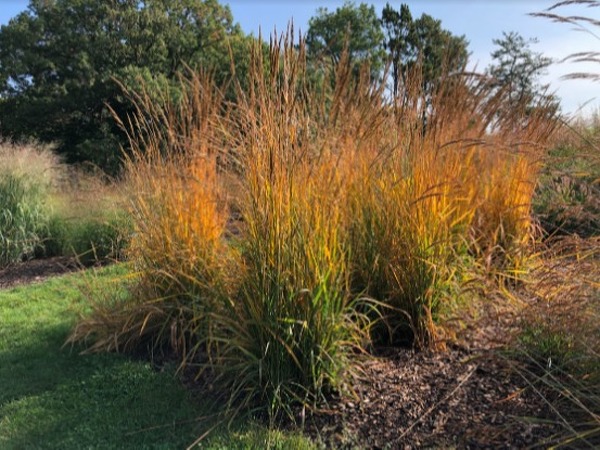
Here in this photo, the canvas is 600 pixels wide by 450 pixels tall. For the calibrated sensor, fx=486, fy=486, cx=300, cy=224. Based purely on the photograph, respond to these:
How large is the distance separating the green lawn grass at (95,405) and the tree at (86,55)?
2065 cm

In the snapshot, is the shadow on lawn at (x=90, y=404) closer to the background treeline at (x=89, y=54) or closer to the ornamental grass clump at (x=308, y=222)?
the ornamental grass clump at (x=308, y=222)

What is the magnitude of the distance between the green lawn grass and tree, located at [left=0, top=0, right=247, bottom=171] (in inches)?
813

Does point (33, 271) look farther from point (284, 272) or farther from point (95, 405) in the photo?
point (284, 272)

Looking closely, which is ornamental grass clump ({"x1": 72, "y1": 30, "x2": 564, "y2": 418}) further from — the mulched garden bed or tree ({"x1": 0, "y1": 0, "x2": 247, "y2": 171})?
tree ({"x1": 0, "y1": 0, "x2": 247, "y2": 171})

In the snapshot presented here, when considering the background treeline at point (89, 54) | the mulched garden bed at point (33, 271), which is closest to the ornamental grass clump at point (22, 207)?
the mulched garden bed at point (33, 271)

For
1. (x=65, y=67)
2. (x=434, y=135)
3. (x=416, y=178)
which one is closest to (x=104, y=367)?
(x=416, y=178)

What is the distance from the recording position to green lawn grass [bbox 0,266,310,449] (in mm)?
3070

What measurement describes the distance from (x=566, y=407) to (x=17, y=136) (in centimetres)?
3130

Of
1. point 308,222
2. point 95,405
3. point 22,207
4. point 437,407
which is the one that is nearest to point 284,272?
point 308,222

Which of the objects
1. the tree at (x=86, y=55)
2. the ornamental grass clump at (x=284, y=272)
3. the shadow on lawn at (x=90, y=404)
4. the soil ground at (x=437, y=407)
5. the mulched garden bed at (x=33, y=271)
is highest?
the tree at (x=86, y=55)

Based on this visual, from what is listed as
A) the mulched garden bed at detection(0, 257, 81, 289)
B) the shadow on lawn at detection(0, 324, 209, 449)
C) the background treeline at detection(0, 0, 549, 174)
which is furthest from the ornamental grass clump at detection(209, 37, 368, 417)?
the background treeline at detection(0, 0, 549, 174)

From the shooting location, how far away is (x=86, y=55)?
24.9 metres

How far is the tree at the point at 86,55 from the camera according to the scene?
81.4 feet

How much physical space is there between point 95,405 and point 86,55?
25.3 m
